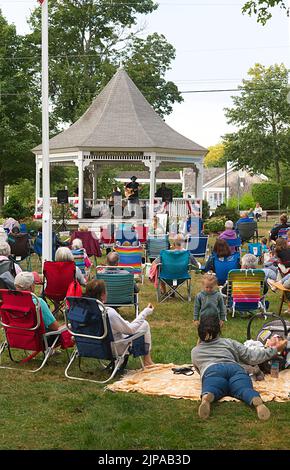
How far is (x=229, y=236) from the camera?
626 inches

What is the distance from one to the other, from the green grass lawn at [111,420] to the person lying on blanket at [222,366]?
11cm

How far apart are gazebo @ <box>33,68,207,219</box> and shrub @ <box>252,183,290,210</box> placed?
21.0 meters

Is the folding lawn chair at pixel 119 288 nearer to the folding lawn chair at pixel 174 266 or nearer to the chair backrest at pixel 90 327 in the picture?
the folding lawn chair at pixel 174 266

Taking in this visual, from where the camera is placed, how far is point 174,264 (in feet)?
38.9

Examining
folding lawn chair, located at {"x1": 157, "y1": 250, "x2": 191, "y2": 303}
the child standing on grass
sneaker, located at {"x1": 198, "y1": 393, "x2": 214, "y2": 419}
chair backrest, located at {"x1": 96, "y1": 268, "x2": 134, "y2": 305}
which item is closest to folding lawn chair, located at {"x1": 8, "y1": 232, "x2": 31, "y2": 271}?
folding lawn chair, located at {"x1": 157, "y1": 250, "x2": 191, "y2": 303}

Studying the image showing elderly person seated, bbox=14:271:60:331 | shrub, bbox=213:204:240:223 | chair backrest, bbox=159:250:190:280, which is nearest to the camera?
elderly person seated, bbox=14:271:60:331

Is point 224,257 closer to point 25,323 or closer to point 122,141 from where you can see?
point 25,323

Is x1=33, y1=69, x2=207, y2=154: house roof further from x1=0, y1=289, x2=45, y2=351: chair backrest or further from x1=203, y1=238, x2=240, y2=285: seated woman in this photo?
x1=0, y1=289, x2=45, y2=351: chair backrest

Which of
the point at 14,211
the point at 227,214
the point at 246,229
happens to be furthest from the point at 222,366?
the point at 14,211

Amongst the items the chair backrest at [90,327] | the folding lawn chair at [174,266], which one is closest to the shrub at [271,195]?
the folding lawn chair at [174,266]

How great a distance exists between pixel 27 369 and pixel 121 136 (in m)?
19.7

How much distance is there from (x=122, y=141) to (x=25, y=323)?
19.2 m

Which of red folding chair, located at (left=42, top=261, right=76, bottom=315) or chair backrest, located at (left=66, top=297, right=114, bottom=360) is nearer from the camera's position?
chair backrest, located at (left=66, top=297, right=114, bottom=360)

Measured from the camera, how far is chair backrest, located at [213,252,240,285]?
1131 centimetres
